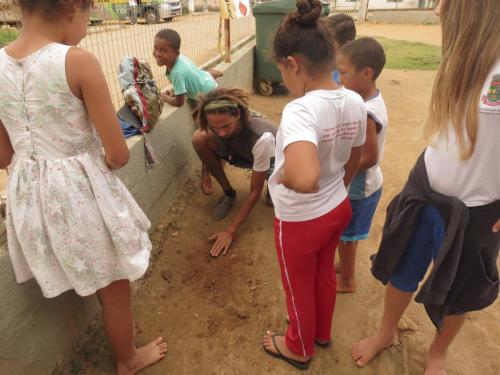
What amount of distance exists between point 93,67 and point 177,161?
2.15 m

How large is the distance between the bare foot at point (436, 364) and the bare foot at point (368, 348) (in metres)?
0.21

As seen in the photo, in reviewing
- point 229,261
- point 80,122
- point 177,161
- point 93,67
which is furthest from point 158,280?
point 93,67

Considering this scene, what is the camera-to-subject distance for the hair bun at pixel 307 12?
127 cm

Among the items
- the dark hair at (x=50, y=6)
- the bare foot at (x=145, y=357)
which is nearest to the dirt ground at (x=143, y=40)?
the dark hair at (x=50, y=6)

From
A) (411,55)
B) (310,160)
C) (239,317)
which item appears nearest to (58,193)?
(310,160)

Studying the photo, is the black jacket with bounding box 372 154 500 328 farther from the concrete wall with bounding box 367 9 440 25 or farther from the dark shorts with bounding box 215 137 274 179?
the concrete wall with bounding box 367 9 440 25

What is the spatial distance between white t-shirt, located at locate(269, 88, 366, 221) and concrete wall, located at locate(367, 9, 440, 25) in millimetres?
18816

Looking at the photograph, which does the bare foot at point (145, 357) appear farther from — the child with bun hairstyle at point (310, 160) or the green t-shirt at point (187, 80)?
the green t-shirt at point (187, 80)

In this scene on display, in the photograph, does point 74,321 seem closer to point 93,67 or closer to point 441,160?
point 93,67

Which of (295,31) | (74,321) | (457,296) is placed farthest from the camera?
(74,321)

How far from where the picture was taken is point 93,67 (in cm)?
119

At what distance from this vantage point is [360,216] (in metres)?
2.04

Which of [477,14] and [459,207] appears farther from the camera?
[459,207]

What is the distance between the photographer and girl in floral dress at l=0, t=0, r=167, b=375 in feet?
3.83
